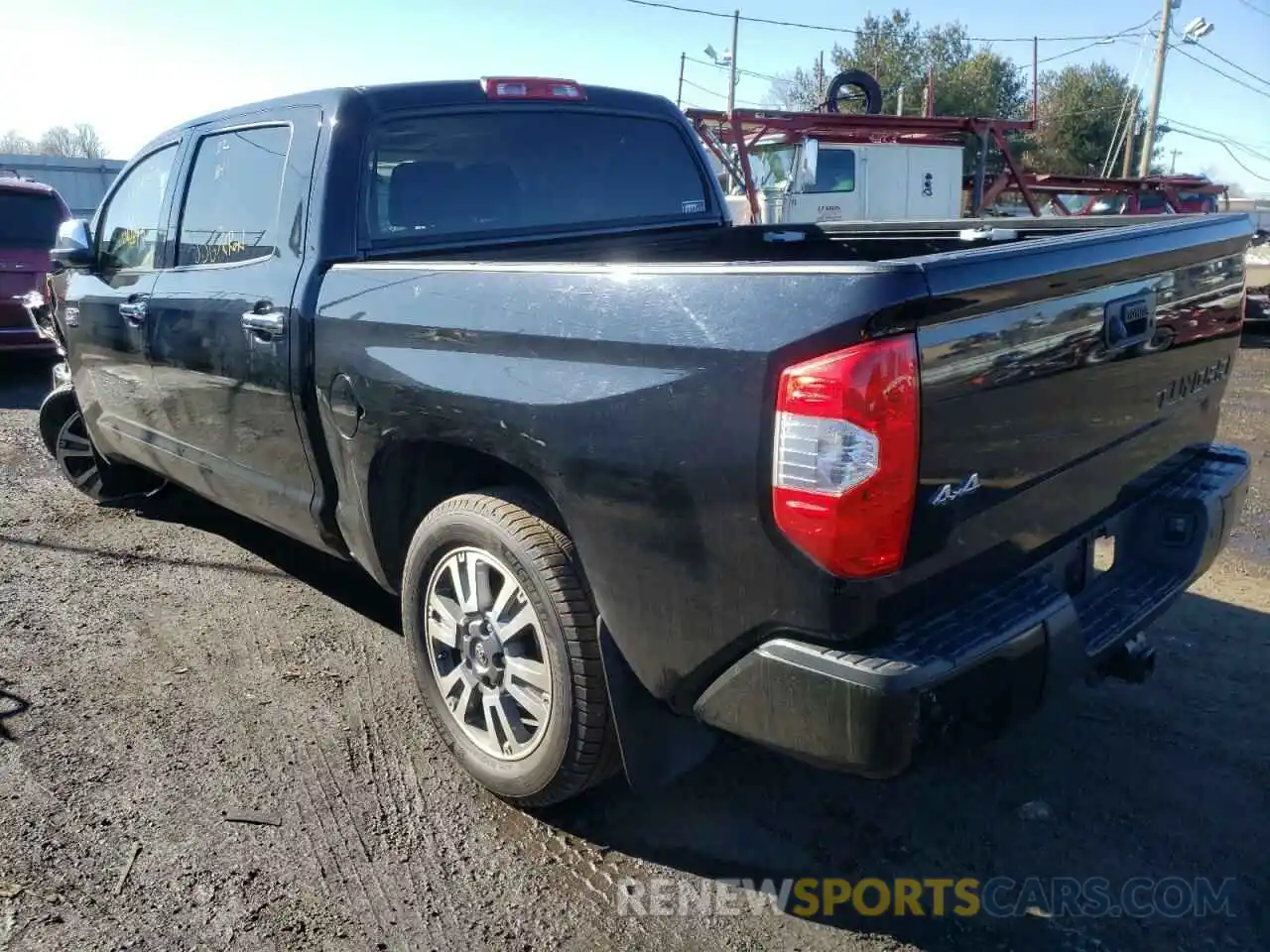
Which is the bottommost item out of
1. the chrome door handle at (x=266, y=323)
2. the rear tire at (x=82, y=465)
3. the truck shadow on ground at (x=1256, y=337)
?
the truck shadow on ground at (x=1256, y=337)

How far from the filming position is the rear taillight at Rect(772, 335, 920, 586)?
78.2 inches

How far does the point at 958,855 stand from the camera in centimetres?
277

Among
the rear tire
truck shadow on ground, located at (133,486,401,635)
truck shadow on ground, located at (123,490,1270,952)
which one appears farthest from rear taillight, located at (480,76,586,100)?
the rear tire

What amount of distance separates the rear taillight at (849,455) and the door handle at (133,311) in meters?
3.33

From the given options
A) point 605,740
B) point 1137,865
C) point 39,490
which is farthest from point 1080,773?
point 39,490

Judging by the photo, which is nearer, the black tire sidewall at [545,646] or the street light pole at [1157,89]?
the black tire sidewall at [545,646]

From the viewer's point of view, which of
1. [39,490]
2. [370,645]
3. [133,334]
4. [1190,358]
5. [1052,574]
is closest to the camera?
[1052,574]

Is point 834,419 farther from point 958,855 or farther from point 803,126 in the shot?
point 803,126

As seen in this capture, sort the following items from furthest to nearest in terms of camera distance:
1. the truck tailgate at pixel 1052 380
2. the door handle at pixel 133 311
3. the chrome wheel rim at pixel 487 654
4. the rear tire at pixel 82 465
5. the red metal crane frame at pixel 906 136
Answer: the red metal crane frame at pixel 906 136, the rear tire at pixel 82 465, the door handle at pixel 133 311, the chrome wheel rim at pixel 487 654, the truck tailgate at pixel 1052 380

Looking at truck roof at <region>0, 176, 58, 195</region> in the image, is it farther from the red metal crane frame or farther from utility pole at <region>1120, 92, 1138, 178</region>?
utility pole at <region>1120, 92, 1138, 178</region>

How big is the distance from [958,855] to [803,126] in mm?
13443

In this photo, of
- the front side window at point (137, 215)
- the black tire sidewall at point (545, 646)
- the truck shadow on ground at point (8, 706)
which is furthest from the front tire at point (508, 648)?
the front side window at point (137, 215)

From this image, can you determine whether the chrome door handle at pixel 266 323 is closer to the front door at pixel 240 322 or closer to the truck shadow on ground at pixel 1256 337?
the front door at pixel 240 322
